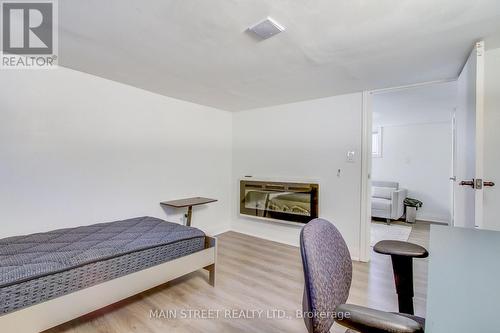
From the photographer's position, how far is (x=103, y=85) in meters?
2.72

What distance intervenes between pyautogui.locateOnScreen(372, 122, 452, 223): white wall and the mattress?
5219 millimetres

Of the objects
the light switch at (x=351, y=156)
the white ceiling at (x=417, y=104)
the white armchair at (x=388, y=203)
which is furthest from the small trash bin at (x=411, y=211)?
the light switch at (x=351, y=156)

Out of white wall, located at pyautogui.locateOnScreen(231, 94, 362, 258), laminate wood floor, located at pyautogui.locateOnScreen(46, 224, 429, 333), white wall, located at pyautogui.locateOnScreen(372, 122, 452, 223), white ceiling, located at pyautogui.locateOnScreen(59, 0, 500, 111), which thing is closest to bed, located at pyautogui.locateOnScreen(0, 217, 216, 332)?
laminate wood floor, located at pyautogui.locateOnScreen(46, 224, 429, 333)

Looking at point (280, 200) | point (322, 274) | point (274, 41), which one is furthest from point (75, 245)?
point (280, 200)

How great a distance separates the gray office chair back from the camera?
2.61ft

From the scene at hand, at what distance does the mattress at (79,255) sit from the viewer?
1.45 m

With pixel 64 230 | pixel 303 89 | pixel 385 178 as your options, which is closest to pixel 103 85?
pixel 64 230

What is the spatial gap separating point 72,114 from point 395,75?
3379 millimetres

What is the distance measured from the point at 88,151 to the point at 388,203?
16.9 ft

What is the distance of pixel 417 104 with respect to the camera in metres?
3.91

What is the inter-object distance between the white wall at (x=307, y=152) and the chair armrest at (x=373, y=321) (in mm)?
2609

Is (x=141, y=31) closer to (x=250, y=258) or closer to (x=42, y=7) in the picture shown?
(x=42, y=7)

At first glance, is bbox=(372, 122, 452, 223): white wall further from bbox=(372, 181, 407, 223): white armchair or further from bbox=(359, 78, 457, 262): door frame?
bbox=(359, 78, 457, 262): door frame

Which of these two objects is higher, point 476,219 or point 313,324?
point 476,219
